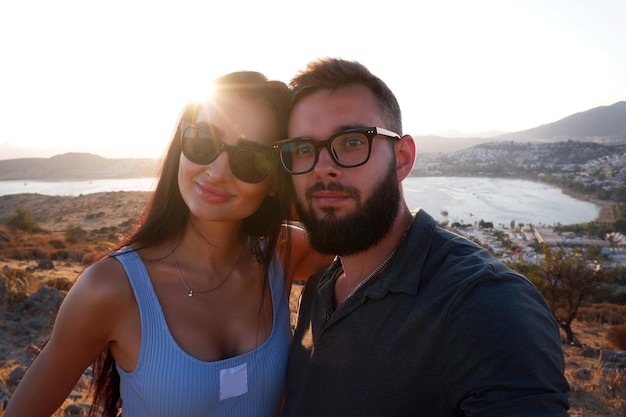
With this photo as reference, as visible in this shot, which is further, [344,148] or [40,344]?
[40,344]

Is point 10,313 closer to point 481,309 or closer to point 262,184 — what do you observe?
point 262,184

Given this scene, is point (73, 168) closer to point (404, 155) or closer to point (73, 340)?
point (73, 340)

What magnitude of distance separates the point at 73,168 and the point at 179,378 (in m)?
105

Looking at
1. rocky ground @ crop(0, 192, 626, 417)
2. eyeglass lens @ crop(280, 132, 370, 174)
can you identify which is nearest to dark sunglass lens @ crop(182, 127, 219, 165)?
eyeglass lens @ crop(280, 132, 370, 174)

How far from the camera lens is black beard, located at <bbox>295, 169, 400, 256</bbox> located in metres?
1.49

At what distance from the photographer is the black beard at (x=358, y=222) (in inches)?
58.6

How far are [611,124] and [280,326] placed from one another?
18859cm

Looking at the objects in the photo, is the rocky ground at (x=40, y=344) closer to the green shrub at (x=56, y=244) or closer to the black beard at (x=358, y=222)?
the black beard at (x=358, y=222)

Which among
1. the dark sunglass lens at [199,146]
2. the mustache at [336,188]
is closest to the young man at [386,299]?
the mustache at [336,188]

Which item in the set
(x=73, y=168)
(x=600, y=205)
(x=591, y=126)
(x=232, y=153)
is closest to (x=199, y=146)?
(x=232, y=153)

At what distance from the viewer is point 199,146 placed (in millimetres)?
1711

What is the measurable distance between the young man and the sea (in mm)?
42718

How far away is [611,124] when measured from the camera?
495 ft

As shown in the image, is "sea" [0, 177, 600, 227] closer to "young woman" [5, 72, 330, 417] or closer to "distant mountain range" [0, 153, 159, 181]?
"distant mountain range" [0, 153, 159, 181]
